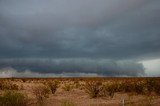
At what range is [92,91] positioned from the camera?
120 feet

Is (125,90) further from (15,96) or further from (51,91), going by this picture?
(15,96)

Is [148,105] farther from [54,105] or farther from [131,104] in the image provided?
[54,105]

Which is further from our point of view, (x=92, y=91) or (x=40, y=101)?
(x=92, y=91)

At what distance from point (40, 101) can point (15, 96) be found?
9.28 ft

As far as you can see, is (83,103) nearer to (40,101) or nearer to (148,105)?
(40,101)

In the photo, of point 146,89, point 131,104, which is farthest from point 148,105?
point 146,89

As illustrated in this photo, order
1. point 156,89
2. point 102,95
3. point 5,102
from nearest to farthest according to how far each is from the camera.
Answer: point 5,102 → point 102,95 → point 156,89

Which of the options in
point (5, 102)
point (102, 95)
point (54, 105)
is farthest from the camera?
point (102, 95)

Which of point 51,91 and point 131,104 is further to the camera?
point 51,91

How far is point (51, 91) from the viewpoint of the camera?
42188 mm

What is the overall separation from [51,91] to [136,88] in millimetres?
10827

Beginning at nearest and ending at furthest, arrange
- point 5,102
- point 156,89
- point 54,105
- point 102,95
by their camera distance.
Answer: point 5,102
point 54,105
point 102,95
point 156,89

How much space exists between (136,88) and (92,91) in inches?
309

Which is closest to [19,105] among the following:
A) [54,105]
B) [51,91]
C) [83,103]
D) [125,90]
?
[54,105]
